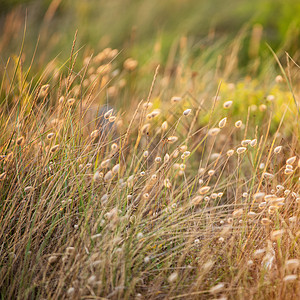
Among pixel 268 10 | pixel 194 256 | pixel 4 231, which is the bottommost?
pixel 194 256

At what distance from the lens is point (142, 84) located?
4074mm

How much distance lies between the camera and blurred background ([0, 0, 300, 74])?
4629 mm

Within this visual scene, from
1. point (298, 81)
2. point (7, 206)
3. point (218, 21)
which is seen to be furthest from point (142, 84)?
point (218, 21)

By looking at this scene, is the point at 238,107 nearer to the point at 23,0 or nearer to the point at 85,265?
the point at 85,265

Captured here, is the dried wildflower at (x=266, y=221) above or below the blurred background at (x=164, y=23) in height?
below

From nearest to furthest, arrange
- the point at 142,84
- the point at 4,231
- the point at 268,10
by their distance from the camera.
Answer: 1. the point at 4,231
2. the point at 142,84
3. the point at 268,10

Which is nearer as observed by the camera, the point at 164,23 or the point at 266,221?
the point at 266,221

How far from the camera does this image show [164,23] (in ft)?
21.3

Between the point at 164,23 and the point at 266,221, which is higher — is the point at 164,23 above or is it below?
above

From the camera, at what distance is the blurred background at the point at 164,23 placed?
4.63 meters

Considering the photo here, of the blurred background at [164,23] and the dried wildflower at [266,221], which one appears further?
the blurred background at [164,23]

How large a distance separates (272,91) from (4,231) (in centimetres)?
238

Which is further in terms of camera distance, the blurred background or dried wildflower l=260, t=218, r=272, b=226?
the blurred background

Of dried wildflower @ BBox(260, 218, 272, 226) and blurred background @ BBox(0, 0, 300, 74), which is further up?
blurred background @ BBox(0, 0, 300, 74)
